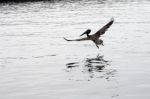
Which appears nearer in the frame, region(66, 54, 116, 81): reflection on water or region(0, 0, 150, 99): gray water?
region(0, 0, 150, 99): gray water

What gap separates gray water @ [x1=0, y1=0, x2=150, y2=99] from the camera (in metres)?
14.8

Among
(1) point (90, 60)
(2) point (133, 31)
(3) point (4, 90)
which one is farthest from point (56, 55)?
(2) point (133, 31)

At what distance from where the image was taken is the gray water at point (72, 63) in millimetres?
14806

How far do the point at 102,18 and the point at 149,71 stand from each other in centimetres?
2208

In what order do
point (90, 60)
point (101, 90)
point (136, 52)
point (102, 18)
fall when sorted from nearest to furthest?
point (101, 90), point (90, 60), point (136, 52), point (102, 18)

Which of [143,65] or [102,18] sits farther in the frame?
[102,18]

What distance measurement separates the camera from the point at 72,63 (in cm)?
1991

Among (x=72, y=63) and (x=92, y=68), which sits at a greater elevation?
(x=92, y=68)

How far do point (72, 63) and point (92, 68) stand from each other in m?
1.47

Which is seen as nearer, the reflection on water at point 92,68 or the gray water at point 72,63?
the gray water at point 72,63

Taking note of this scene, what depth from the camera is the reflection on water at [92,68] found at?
1730cm

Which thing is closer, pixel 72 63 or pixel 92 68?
pixel 92 68

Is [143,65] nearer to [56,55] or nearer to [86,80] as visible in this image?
[86,80]

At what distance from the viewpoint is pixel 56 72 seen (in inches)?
712
